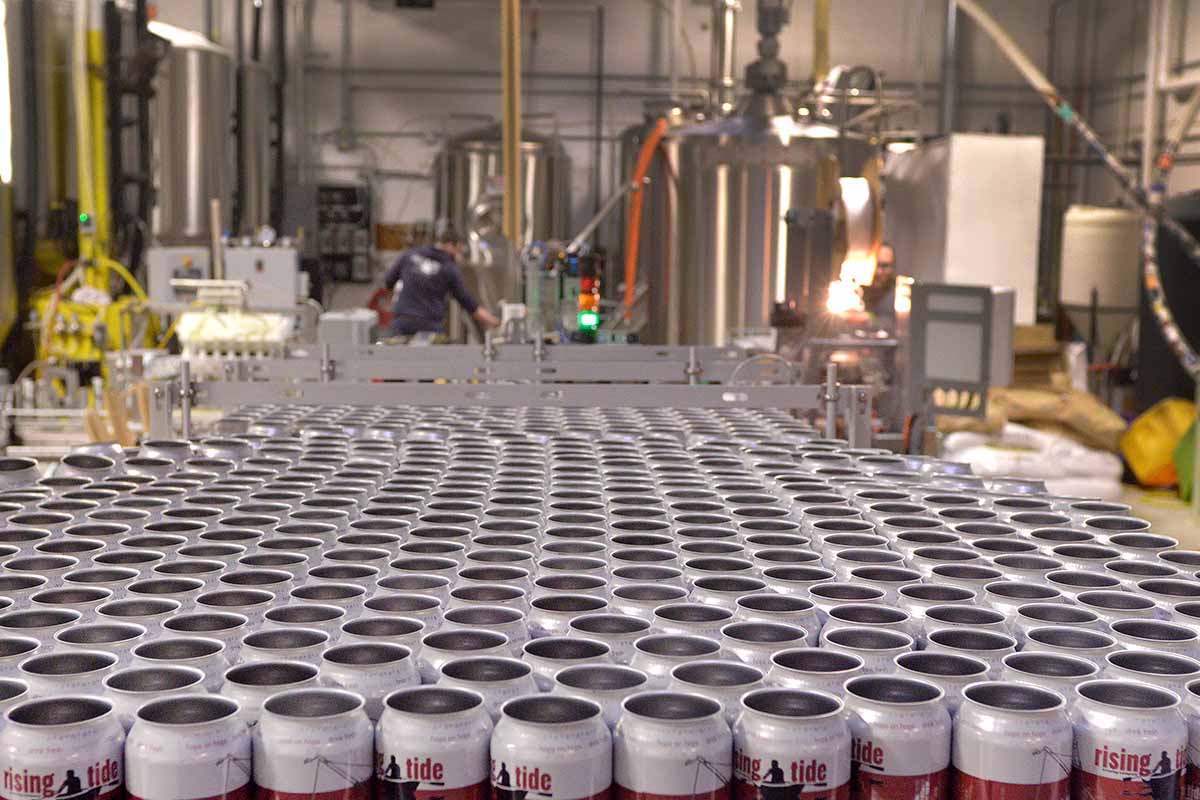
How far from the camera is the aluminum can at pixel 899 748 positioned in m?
1.07

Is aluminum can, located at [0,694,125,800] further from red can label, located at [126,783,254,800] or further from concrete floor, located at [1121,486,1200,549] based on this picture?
concrete floor, located at [1121,486,1200,549]

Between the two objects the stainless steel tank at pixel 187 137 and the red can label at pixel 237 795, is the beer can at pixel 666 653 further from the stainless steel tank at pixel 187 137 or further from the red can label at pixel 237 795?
the stainless steel tank at pixel 187 137

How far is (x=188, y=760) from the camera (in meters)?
1.01

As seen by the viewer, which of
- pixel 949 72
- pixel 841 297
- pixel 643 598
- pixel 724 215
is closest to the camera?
pixel 643 598

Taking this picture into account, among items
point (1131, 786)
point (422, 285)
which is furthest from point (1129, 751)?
point (422, 285)

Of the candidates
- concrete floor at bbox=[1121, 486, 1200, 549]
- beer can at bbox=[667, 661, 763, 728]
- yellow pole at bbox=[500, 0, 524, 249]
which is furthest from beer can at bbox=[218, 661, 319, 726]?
concrete floor at bbox=[1121, 486, 1200, 549]

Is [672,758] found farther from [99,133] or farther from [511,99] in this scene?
[99,133]

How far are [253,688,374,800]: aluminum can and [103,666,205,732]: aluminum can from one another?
10cm

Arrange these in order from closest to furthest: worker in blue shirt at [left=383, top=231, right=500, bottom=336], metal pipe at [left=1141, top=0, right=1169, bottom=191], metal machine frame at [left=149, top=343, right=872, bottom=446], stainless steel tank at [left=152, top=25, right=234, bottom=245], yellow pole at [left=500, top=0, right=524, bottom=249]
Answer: metal machine frame at [left=149, top=343, right=872, bottom=446] → yellow pole at [left=500, top=0, right=524, bottom=249] → worker in blue shirt at [left=383, top=231, right=500, bottom=336] → metal pipe at [left=1141, top=0, right=1169, bottom=191] → stainless steel tank at [left=152, top=25, right=234, bottom=245]

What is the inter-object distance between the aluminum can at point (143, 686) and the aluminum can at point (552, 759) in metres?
0.27

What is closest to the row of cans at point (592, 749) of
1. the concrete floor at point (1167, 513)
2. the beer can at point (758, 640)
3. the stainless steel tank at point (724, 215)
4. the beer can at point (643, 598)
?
the beer can at point (758, 640)

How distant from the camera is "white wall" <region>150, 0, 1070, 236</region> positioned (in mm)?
11492

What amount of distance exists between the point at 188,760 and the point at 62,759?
0.09 meters

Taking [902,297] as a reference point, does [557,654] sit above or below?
below
